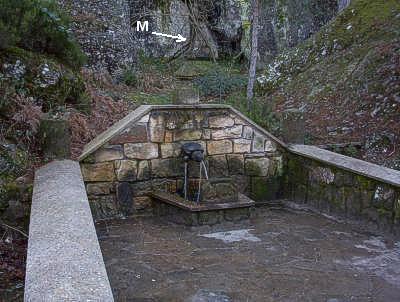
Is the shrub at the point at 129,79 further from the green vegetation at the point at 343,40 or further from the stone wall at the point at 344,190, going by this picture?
the stone wall at the point at 344,190

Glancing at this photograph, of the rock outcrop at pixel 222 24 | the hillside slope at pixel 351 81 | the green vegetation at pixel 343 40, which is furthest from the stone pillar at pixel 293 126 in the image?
the rock outcrop at pixel 222 24

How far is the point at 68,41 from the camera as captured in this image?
8.12 metres

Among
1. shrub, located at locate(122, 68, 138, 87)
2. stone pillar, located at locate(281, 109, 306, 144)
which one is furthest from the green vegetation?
shrub, located at locate(122, 68, 138, 87)

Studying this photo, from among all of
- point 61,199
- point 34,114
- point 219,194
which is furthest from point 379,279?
point 34,114

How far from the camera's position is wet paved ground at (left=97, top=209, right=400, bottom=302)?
4125mm

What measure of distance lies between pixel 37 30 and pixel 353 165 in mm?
4731

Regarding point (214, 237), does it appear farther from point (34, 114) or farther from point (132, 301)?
point (34, 114)

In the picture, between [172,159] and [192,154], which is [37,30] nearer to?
[172,159]

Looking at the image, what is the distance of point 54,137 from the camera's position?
565 cm

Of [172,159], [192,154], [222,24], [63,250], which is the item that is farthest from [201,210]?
[222,24]

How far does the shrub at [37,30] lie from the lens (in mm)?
6871

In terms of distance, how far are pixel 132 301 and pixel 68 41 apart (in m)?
5.27

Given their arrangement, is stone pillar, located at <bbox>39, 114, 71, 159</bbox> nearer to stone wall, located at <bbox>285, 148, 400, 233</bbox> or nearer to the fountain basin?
the fountain basin

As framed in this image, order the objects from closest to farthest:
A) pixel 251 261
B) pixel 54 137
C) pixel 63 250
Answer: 1. pixel 63 250
2. pixel 251 261
3. pixel 54 137
